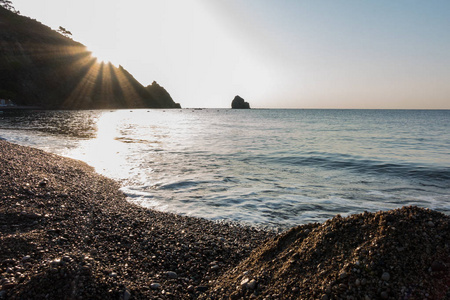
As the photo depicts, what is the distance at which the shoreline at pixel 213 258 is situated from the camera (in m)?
2.71

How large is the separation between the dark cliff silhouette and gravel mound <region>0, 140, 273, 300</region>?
104055 millimetres

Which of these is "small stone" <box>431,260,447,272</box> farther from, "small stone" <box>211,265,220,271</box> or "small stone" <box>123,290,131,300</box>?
"small stone" <box>123,290,131,300</box>

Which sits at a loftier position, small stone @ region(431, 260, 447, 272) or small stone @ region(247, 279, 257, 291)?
small stone @ region(431, 260, 447, 272)

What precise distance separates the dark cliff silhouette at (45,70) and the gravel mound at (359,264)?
10933 centimetres

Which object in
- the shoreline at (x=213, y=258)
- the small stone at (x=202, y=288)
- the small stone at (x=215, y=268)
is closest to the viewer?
the shoreline at (x=213, y=258)

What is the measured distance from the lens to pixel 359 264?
281cm

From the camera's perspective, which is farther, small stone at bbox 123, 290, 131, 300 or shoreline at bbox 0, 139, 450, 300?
small stone at bbox 123, 290, 131, 300

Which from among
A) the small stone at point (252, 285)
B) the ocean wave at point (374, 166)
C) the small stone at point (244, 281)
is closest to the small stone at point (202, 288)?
the small stone at point (244, 281)

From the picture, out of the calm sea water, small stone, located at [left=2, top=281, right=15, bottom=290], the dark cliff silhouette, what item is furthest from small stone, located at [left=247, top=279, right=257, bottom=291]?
the dark cliff silhouette

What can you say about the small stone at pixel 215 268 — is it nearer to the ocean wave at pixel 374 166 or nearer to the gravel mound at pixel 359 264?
the gravel mound at pixel 359 264

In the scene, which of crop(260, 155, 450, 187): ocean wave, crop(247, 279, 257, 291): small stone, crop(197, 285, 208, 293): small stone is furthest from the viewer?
crop(260, 155, 450, 187): ocean wave

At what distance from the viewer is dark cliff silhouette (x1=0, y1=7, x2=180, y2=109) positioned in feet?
302

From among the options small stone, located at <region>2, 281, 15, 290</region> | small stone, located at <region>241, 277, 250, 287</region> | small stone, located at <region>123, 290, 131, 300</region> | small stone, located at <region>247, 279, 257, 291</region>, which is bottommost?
small stone, located at <region>123, 290, 131, 300</region>

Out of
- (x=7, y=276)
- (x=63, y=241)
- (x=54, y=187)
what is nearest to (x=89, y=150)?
(x=54, y=187)
